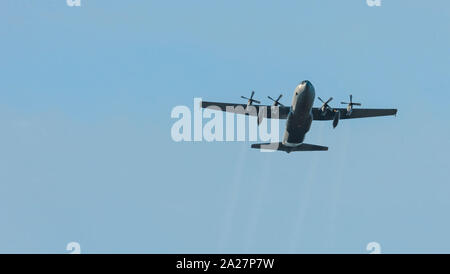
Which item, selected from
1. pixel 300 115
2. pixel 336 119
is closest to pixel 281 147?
pixel 336 119

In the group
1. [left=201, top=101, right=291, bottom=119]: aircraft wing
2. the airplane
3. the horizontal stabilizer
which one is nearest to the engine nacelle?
the airplane

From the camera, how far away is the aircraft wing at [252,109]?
3282 inches

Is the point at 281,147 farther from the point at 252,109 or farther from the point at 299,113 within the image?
the point at 299,113

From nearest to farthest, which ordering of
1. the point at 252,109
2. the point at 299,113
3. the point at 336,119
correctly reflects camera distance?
the point at 299,113
the point at 336,119
the point at 252,109

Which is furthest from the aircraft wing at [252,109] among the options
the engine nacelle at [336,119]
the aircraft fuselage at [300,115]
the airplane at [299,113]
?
the engine nacelle at [336,119]

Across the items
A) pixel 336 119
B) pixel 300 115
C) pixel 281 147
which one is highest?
pixel 300 115

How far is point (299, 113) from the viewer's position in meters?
76.6

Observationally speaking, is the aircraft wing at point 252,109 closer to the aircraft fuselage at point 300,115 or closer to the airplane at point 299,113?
the airplane at point 299,113

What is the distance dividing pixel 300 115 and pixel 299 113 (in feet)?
1.45

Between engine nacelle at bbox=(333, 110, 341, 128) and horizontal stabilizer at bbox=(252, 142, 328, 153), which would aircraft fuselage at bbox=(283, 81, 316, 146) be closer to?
horizontal stabilizer at bbox=(252, 142, 328, 153)
